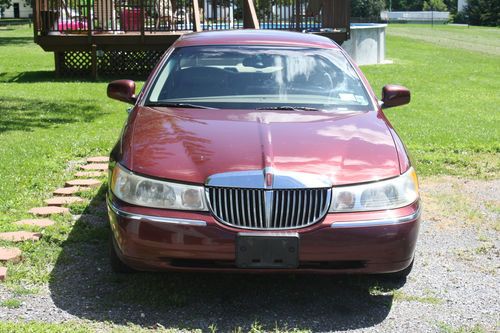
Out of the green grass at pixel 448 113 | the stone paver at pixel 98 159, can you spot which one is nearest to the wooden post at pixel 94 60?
the green grass at pixel 448 113

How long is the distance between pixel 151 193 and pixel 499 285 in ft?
7.69

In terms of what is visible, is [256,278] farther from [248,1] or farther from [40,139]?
[248,1]

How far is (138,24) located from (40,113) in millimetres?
6390

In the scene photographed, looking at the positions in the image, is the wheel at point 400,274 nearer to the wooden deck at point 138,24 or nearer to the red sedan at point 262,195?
the red sedan at point 262,195

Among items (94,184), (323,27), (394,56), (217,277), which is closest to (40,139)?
(94,184)

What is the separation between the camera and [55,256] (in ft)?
16.1

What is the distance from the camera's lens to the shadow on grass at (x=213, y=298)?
12.9ft

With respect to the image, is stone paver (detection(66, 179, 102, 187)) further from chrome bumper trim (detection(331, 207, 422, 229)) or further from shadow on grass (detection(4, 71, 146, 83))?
shadow on grass (detection(4, 71, 146, 83))

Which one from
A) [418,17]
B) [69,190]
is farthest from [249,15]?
[418,17]

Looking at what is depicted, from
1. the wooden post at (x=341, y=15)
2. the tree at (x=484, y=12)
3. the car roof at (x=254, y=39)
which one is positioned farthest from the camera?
the tree at (x=484, y=12)

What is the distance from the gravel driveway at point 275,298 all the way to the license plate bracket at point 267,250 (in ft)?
1.14

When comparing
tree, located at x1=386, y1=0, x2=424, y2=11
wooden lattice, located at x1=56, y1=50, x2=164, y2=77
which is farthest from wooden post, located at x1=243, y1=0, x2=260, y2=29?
tree, located at x1=386, y1=0, x2=424, y2=11

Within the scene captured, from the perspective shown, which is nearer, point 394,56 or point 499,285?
point 499,285

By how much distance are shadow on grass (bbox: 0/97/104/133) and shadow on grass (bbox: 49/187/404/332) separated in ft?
18.8
